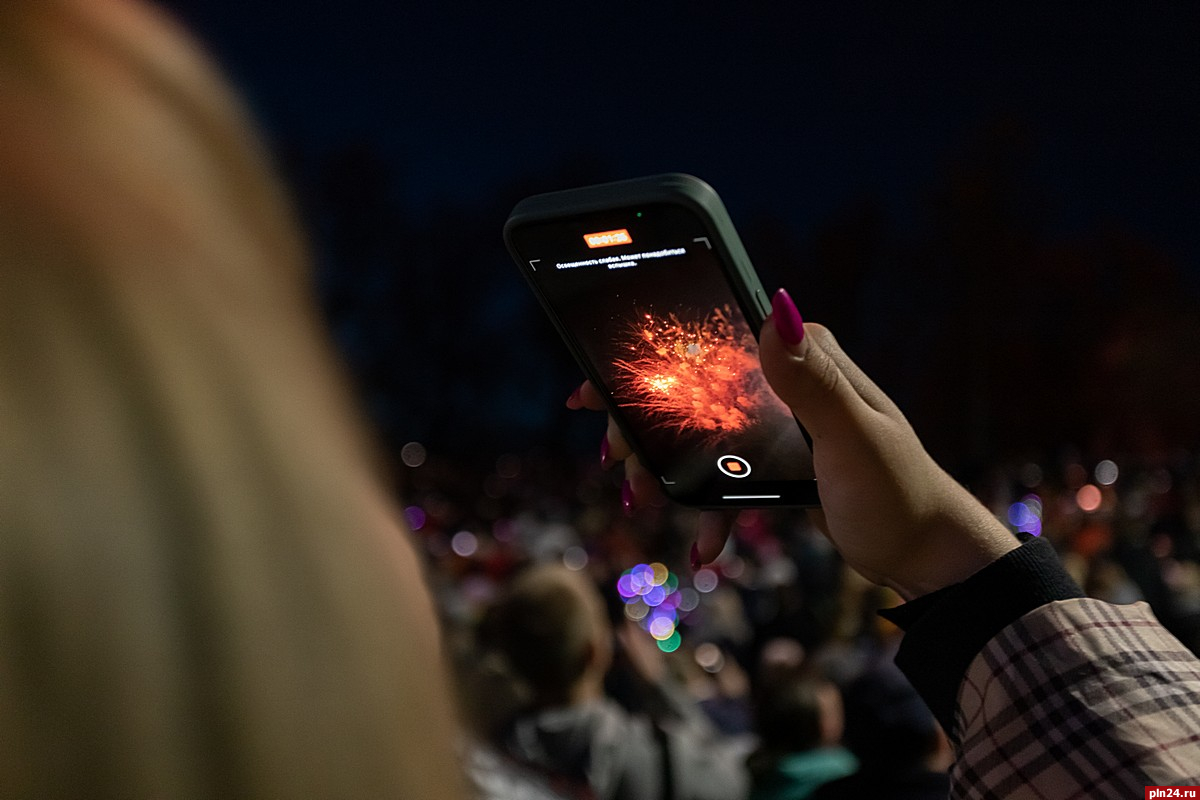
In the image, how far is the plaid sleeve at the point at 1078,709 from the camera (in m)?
1.38

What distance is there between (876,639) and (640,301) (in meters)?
6.31

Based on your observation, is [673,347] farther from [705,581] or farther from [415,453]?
[415,453]

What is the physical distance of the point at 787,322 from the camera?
1.52 m

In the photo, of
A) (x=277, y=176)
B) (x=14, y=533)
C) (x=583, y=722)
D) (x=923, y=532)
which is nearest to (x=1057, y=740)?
(x=923, y=532)

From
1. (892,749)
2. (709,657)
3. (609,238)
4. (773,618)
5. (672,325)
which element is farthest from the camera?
(709,657)

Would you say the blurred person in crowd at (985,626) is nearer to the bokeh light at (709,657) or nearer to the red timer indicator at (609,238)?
the red timer indicator at (609,238)

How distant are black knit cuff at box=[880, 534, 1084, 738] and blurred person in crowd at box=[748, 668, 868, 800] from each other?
2541 mm

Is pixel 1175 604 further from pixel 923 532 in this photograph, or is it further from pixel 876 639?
pixel 923 532

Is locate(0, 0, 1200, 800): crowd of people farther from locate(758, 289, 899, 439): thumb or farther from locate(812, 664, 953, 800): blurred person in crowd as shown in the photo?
locate(812, 664, 953, 800): blurred person in crowd

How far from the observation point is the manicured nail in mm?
1510

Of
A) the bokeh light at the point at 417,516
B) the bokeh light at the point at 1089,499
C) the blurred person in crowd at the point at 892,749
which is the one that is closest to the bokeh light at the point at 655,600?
the blurred person in crowd at the point at 892,749

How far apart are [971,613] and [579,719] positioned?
8.83ft

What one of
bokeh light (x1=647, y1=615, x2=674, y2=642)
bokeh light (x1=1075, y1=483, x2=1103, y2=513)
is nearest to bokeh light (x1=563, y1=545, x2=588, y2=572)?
bokeh light (x1=647, y1=615, x2=674, y2=642)

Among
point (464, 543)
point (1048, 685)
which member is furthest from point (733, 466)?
point (464, 543)
